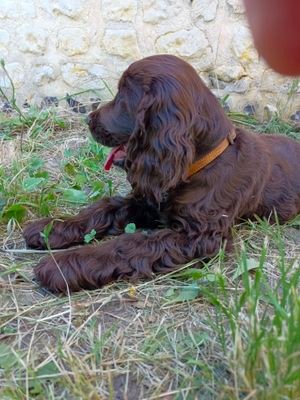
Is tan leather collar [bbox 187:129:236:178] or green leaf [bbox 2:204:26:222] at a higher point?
tan leather collar [bbox 187:129:236:178]

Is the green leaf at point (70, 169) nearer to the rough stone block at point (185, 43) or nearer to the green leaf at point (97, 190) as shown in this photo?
the green leaf at point (97, 190)

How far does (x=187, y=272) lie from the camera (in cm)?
199

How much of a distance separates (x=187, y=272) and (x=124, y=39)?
6.98 ft

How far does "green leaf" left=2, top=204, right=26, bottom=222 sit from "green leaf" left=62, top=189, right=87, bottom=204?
0.81 feet

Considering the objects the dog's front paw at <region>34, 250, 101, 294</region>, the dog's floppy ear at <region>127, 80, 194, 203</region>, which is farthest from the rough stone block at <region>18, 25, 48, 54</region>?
the dog's front paw at <region>34, 250, 101, 294</region>

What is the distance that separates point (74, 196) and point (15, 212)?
0.30 meters

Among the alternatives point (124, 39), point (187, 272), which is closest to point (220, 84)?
point (124, 39)

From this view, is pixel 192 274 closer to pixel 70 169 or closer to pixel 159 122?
pixel 159 122

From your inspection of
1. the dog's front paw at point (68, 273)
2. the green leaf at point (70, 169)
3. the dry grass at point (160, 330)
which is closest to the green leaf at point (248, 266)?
the dry grass at point (160, 330)

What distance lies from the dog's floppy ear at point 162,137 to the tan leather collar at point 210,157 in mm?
76

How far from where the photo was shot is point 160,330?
173 centimetres

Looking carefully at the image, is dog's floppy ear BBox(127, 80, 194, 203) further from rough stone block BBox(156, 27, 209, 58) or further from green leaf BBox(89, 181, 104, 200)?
rough stone block BBox(156, 27, 209, 58)

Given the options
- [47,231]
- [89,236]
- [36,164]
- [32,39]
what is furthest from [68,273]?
[32,39]

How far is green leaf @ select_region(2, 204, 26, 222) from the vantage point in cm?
237
